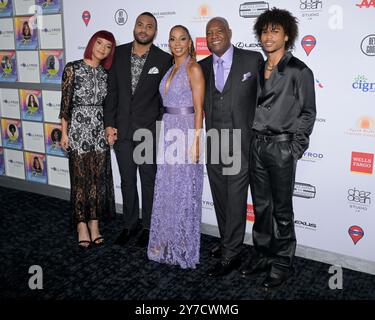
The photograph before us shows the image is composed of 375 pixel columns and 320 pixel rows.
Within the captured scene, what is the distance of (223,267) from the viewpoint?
10.2ft

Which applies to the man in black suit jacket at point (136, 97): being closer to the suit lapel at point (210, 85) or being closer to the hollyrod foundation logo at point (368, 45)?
the suit lapel at point (210, 85)

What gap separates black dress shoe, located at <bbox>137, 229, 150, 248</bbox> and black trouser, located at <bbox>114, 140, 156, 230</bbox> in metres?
0.04

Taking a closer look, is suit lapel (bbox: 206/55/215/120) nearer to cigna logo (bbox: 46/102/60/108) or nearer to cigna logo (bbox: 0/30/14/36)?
cigna logo (bbox: 46/102/60/108)

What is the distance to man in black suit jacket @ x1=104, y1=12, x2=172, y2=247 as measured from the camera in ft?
10.8

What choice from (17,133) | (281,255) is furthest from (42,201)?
(281,255)

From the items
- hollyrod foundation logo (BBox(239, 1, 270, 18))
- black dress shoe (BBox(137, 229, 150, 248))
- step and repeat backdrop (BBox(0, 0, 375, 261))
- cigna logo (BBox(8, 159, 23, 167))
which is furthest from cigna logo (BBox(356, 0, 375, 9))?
cigna logo (BBox(8, 159, 23, 167))

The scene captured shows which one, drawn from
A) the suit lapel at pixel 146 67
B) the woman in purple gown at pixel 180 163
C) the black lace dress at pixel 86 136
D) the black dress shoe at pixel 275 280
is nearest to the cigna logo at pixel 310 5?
the woman in purple gown at pixel 180 163

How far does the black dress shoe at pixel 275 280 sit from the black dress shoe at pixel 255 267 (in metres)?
0.12

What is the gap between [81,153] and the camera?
334 cm

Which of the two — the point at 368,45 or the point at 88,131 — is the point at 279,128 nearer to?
the point at 368,45

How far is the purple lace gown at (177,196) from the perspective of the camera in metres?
3.04

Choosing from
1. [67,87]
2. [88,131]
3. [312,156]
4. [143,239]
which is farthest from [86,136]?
[312,156]

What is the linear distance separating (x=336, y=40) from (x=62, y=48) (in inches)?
111
